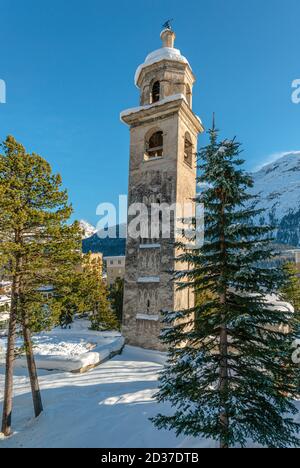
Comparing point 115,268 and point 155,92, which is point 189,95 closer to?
point 155,92

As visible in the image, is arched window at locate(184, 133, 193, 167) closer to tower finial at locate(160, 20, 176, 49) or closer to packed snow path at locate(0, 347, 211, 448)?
tower finial at locate(160, 20, 176, 49)

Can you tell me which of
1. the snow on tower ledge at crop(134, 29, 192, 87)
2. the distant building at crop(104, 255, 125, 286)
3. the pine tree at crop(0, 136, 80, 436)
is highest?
the snow on tower ledge at crop(134, 29, 192, 87)

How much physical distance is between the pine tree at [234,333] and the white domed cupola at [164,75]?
52.9 feet

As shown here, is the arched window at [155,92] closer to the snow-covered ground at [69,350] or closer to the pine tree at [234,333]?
the pine tree at [234,333]

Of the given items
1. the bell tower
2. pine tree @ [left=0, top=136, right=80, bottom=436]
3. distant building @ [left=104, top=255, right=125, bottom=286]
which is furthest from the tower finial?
distant building @ [left=104, top=255, right=125, bottom=286]

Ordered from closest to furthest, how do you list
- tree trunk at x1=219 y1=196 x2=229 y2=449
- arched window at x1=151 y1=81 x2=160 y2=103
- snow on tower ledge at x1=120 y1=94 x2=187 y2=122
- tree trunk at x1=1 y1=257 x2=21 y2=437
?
1. tree trunk at x1=219 y1=196 x2=229 y2=449
2. tree trunk at x1=1 y1=257 x2=21 y2=437
3. snow on tower ledge at x1=120 y1=94 x2=187 y2=122
4. arched window at x1=151 y1=81 x2=160 y2=103

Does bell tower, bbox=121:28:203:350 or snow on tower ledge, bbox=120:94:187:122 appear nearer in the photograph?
bell tower, bbox=121:28:203:350

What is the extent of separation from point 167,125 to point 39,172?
495 inches

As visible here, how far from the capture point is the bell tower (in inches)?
769

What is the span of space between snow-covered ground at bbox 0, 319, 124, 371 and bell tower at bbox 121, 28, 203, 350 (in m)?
2.47

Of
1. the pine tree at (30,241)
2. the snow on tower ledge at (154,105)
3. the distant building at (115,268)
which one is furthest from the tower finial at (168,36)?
the distant building at (115,268)

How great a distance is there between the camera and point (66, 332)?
Result: 24.5m

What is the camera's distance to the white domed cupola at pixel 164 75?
2109 cm

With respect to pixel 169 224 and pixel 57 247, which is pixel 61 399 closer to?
pixel 57 247
